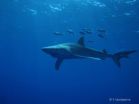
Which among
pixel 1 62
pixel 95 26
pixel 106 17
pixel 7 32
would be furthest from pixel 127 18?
pixel 1 62

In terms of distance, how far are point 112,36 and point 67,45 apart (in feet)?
80.4

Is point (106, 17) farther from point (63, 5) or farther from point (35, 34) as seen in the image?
point (35, 34)

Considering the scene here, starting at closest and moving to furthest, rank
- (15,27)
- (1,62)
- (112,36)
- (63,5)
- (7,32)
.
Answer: (63,5)
(112,36)
(15,27)
(7,32)
(1,62)

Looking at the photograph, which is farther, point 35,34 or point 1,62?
point 1,62

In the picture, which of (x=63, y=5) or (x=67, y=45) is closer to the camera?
(x=67, y=45)

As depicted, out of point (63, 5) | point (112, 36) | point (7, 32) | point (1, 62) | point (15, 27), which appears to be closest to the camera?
point (63, 5)

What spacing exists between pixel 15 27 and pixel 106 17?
15.2 metres

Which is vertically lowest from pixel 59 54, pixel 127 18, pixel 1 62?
pixel 59 54

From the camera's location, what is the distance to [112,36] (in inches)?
1475

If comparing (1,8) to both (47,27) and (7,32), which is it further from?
(7,32)

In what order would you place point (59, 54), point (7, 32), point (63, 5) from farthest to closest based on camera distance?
point (7, 32) < point (63, 5) < point (59, 54)

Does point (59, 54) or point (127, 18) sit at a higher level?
point (127, 18)

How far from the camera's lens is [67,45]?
13.7 meters

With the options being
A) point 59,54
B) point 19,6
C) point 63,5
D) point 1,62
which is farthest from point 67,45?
point 1,62
